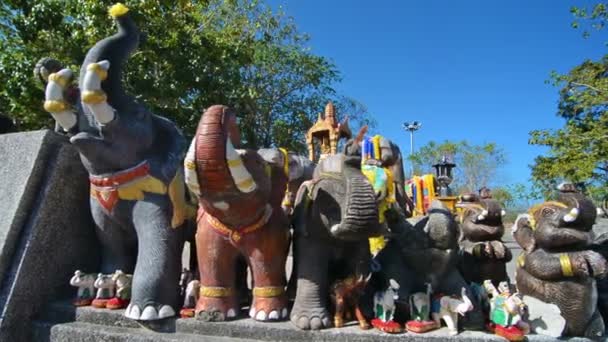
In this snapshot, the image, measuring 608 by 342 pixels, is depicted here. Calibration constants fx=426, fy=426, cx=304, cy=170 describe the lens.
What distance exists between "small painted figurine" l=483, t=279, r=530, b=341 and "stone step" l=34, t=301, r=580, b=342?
52mm

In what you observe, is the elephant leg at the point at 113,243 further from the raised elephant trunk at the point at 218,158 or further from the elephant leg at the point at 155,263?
the raised elephant trunk at the point at 218,158

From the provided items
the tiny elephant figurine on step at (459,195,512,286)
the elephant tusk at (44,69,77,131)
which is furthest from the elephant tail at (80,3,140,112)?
the tiny elephant figurine on step at (459,195,512,286)

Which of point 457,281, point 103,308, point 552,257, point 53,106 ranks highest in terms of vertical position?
point 53,106

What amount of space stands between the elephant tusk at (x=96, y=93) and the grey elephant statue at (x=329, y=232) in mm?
1105

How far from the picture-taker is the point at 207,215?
223 centimetres

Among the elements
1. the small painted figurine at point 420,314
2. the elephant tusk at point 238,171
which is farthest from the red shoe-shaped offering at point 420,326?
the elephant tusk at point 238,171

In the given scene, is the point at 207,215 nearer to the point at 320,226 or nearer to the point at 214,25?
the point at 320,226

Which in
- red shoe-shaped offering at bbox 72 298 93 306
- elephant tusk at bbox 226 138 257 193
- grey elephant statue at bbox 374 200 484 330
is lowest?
red shoe-shaped offering at bbox 72 298 93 306

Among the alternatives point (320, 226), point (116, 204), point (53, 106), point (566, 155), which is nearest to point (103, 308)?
point (116, 204)

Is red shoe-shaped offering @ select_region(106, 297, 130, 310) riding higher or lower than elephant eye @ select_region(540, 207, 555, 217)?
lower

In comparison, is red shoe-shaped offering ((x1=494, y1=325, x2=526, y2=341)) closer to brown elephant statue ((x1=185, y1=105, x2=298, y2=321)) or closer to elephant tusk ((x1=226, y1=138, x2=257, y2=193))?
brown elephant statue ((x1=185, y1=105, x2=298, y2=321))

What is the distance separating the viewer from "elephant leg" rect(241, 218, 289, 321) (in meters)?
2.15

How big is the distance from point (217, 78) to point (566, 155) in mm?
8243

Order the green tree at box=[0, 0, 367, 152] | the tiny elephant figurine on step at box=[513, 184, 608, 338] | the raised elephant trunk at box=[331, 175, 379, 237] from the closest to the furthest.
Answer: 1. the raised elephant trunk at box=[331, 175, 379, 237]
2. the tiny elephant figurine on step at box=[513, 184, 608, 338]
3. the green tree at box=[0, 0, 367, 152]
